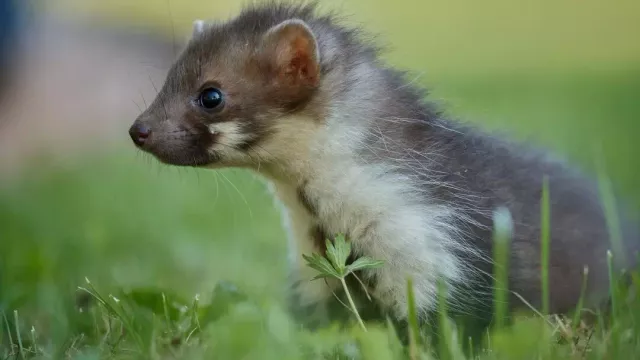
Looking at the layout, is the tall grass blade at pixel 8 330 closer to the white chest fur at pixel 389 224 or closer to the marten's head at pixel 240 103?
the marten's head at pixel 240 103

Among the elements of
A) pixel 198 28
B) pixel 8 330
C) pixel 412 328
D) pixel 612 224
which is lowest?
pixel 8 330

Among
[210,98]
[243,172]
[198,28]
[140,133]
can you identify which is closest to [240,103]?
[210,98]

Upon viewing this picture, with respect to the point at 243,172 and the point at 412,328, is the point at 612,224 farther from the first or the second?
the point at 243,172

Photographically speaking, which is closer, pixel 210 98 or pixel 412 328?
pixel 412 328

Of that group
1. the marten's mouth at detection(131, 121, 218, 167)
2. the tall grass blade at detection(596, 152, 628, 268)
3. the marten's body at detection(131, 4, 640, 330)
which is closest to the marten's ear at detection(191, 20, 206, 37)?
the marten's body at detection(131, 4, 640, 330)

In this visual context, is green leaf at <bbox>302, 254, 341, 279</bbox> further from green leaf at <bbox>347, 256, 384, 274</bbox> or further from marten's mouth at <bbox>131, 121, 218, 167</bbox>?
marten's mouth at <bbox>131, 121, 218, 167</bbox>

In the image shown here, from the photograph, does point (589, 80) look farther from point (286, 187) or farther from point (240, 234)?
point (286, 187)

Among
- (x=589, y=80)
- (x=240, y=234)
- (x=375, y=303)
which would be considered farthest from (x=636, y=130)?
(x=375, y=303)
